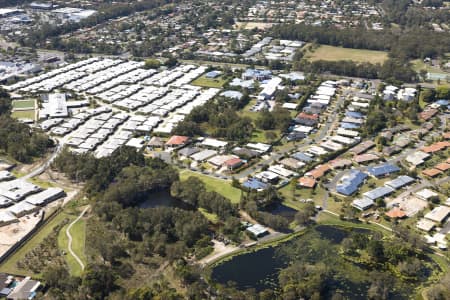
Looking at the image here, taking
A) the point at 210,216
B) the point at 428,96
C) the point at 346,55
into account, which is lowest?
the point at 210,216

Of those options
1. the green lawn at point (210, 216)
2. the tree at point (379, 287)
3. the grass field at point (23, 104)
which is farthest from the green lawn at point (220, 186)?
the grass field at point (23, 104)

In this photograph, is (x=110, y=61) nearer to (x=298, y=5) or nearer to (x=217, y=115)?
(x=217, y=115)

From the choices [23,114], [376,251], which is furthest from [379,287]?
[23,114]

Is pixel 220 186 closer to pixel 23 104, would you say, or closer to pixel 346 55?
pixel 23 104

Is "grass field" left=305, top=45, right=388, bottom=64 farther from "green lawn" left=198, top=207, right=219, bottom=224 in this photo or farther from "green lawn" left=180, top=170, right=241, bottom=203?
"green lawn" left=198, top=207, right=219, bottom=224

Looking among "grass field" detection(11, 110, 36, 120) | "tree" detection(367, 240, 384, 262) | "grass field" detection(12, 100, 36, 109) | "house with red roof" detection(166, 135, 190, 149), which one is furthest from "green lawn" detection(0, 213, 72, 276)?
"grass field" detection(12, 100, 36, 109)
